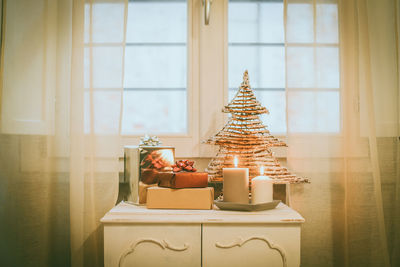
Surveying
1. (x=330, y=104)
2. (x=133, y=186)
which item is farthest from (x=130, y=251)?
(x=330, y=104)

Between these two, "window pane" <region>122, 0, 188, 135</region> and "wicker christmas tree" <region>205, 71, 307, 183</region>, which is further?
"window pane" <region>122, 0, 188, 135</region>

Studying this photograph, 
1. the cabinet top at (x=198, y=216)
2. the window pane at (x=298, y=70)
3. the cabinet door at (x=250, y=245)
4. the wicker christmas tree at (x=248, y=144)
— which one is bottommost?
the cabinet door at (x=250, y=245)

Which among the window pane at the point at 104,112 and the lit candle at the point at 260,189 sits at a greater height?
the window pane at the point at 104,112

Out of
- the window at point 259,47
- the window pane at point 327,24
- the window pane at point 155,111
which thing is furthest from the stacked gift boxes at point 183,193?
the window pane at point 327,24

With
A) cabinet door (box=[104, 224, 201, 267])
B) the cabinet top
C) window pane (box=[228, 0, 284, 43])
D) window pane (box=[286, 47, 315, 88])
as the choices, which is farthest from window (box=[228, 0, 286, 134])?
cabinet door (box=[104, 224, 201, 267])

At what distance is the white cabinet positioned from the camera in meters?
0.99

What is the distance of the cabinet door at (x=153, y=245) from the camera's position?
3.26ft

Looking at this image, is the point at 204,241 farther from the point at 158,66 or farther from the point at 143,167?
the point at 158,66

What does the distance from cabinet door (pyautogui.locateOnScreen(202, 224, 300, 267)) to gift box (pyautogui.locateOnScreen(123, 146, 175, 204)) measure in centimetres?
28

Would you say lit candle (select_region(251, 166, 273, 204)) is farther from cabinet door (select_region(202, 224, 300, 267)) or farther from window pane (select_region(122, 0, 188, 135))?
window pane (select_region(122, 0, 188, 135))

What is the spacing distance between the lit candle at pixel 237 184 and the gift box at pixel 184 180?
8cm

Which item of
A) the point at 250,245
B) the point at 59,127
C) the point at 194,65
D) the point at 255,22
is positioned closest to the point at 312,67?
the point at 255,22

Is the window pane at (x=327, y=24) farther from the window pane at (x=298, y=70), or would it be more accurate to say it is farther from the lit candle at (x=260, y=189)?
the lit candle at (x=260, y=189)

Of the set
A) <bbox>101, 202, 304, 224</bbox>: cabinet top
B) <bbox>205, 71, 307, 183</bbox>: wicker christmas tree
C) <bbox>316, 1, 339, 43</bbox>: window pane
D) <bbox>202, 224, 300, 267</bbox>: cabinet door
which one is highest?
<bbox>316, 1, 339, 43</bbox>: window pane
